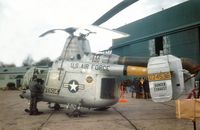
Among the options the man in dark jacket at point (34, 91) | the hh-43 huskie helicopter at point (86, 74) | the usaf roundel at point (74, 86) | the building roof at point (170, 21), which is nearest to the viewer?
the hh-43 huskie helicopter at point (86, 74)

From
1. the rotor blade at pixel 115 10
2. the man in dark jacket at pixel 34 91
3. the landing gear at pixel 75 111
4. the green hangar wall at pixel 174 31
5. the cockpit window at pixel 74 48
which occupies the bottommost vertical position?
the landing gear at pixel 75 111

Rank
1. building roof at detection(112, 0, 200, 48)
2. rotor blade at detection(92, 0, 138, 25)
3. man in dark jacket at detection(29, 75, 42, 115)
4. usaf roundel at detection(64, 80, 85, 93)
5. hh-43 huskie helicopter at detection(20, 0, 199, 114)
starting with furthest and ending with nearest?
building roof at detection(112, 0, 200, 48) → man in dark jacket at detection(29, 75, 42, 115) → usaf roundel at detection(64, 80, 85, 93) → hh-43 huskie helicopter at detection(20, 0, 199, 114) → rotor blade at detection(92, 0, 138, 25)

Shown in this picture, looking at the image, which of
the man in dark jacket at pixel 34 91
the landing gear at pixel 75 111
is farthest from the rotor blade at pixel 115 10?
the man in dark jacket at pixel 34 91

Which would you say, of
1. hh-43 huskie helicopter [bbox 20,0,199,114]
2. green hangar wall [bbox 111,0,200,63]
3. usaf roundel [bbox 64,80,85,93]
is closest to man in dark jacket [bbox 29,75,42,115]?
hh-43 huskie helicopter [bbox 20,0,199,114]

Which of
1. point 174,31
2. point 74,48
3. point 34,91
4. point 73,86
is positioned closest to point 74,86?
point 73,86

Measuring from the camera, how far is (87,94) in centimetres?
1155

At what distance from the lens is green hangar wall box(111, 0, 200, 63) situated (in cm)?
3634

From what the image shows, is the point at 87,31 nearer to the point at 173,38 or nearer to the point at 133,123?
the point at 133,123

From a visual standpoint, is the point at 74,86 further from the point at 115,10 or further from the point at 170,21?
the point at 170,21

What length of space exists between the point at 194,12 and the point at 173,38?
4.95 meters

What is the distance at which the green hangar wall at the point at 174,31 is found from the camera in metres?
36.3

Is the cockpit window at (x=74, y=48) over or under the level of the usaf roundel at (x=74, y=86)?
over

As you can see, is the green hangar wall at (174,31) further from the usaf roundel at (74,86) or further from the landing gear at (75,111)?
the landing gear at (75,111)

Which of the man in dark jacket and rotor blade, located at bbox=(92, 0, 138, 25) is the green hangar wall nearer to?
the man in dark jacket
